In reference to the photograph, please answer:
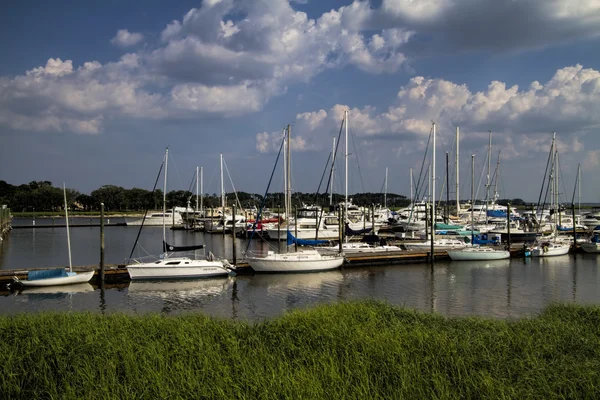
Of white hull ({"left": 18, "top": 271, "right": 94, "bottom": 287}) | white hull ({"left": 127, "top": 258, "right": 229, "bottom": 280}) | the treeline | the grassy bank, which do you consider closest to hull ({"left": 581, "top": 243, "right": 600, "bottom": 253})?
white hull ({"left": 127, "top": 258, "right": 229, "bottom": 280})

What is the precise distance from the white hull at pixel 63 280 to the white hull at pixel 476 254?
3035 centimetres

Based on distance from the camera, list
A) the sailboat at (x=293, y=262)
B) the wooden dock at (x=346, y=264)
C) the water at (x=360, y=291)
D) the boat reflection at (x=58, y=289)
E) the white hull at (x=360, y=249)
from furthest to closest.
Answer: the white hull at (x=360, y=249), the sailboat at (x=293, y=262), the wooden dock at (x=346, y=264), the boat reflection at (x=58, y=289), the water at (x=360, y=291)

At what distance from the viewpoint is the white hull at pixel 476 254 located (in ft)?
147

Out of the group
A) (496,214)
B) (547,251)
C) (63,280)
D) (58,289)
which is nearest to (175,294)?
(63,280)

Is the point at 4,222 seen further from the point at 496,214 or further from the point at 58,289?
the point at 496,214

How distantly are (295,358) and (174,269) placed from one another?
22.5 meters

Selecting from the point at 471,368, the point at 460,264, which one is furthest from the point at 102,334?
the point at 460,264

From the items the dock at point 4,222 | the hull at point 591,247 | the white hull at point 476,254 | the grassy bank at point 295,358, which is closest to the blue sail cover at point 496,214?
the hull at point 591,247

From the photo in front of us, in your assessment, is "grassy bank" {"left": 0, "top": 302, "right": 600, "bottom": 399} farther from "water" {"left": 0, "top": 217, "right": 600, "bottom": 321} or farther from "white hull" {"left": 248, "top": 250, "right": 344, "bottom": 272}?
"white hull" {"left": 248, "top": 250, "right": 344, "bottom": 272}

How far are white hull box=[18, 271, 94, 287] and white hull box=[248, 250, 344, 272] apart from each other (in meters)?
11.0

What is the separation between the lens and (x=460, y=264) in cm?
4353

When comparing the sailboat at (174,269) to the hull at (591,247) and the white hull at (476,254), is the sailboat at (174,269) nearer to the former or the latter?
the white hull at (476,254)

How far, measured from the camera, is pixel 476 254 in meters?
45.0

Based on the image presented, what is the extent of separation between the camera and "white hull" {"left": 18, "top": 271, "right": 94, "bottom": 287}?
29641 millimetres
